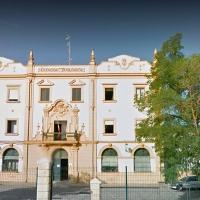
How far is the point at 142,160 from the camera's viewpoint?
28734 mm

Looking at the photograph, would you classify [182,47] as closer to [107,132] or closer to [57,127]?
[107,132]

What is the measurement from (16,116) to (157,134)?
1846cm

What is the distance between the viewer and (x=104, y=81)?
30.0 m

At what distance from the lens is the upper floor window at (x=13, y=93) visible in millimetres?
30189

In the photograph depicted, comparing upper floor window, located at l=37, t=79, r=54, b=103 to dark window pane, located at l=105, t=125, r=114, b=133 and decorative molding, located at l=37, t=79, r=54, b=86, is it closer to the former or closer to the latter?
decorative molding, located at l=37, t=79, r=54, b=86

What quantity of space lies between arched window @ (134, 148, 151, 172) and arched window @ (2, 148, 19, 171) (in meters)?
11.8

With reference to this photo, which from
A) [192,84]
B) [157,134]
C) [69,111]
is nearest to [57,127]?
[69,111]

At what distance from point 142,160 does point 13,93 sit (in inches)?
582

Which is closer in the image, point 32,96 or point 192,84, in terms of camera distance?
point 192,84

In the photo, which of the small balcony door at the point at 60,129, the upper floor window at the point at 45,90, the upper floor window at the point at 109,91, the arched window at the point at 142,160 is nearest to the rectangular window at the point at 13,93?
the upper floor window at the point at 45,90

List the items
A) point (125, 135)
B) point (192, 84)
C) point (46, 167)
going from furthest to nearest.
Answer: point (125, 135)
point (192, 84)
point (46, 167)

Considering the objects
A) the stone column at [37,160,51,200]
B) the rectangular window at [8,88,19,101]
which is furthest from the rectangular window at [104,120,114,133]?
the stone column at [37,160,51,200]

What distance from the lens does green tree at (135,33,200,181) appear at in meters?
13.9

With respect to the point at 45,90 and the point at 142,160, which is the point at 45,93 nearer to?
the point at 45,90
